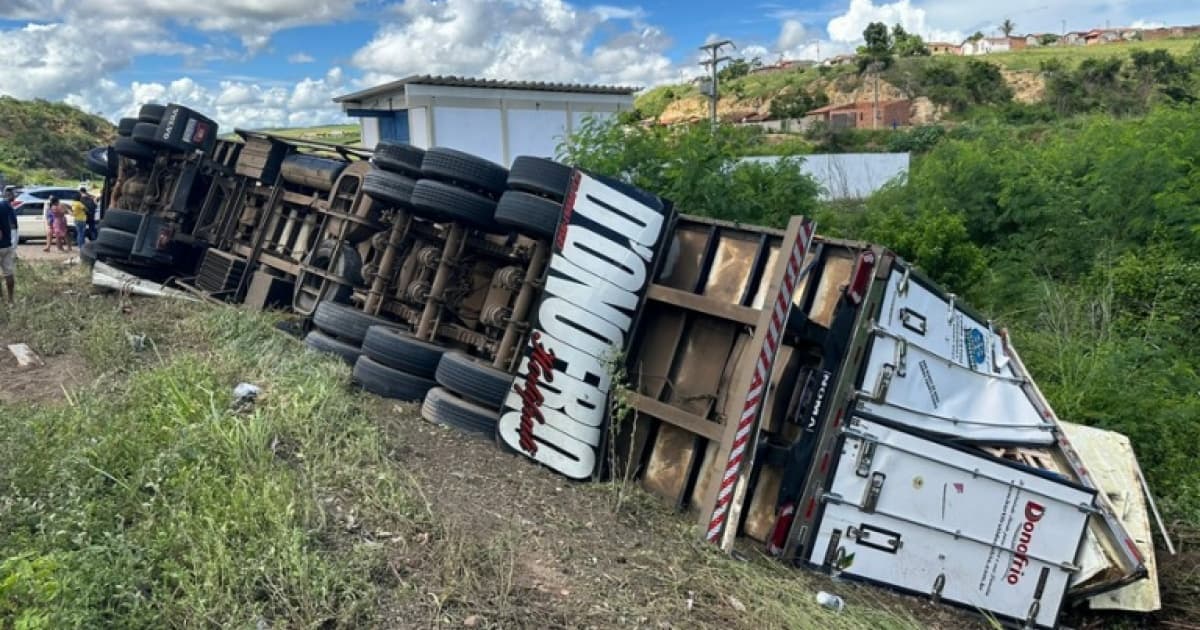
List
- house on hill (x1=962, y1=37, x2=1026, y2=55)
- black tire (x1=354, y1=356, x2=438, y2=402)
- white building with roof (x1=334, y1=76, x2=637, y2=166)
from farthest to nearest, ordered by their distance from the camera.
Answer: house on hill (x1=962, y1=37, x2=1026, y2=55), white building with roof (x1=334, y1=76, x2=637, y2=166), black tire (x1=354, y1=356, x2=438, y2=402)

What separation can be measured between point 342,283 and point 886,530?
165 inches

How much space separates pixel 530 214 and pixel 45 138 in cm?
4898

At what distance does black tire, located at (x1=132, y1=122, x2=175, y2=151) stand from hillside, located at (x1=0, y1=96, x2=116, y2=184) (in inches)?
1201

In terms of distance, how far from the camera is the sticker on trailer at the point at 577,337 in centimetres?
431

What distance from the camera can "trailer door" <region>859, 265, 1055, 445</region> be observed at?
162 inches

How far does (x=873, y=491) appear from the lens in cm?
399

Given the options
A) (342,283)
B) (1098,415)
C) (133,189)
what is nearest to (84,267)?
(133,189)

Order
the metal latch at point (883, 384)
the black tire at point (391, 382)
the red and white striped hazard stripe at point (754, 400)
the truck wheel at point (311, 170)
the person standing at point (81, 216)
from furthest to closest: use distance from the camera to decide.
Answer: the person standing at point (81, 216)
the truck wheel at point (311, 170)
the black tire at point (391, 382)
the metal latch at point (883, 384)
the red and white striped hazard stripe at point (754, 400)

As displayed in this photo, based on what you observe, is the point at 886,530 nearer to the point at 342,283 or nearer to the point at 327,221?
the point at 342,283

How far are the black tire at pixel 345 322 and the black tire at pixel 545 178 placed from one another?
1.53m

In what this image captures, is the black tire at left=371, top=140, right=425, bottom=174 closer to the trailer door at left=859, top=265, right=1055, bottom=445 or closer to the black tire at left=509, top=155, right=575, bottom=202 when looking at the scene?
the black tire at left=509, top=155, right=575, bottom=202

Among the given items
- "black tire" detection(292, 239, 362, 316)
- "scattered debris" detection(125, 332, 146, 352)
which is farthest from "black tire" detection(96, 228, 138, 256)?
"black tire" detection(292, 239, 362, 316)

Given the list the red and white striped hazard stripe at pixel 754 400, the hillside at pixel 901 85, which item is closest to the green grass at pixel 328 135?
the red and white striped hazard stripe at pixel 754 400

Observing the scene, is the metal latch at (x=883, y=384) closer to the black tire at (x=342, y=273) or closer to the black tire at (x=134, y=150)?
the black tire at (x=342, y=273)
